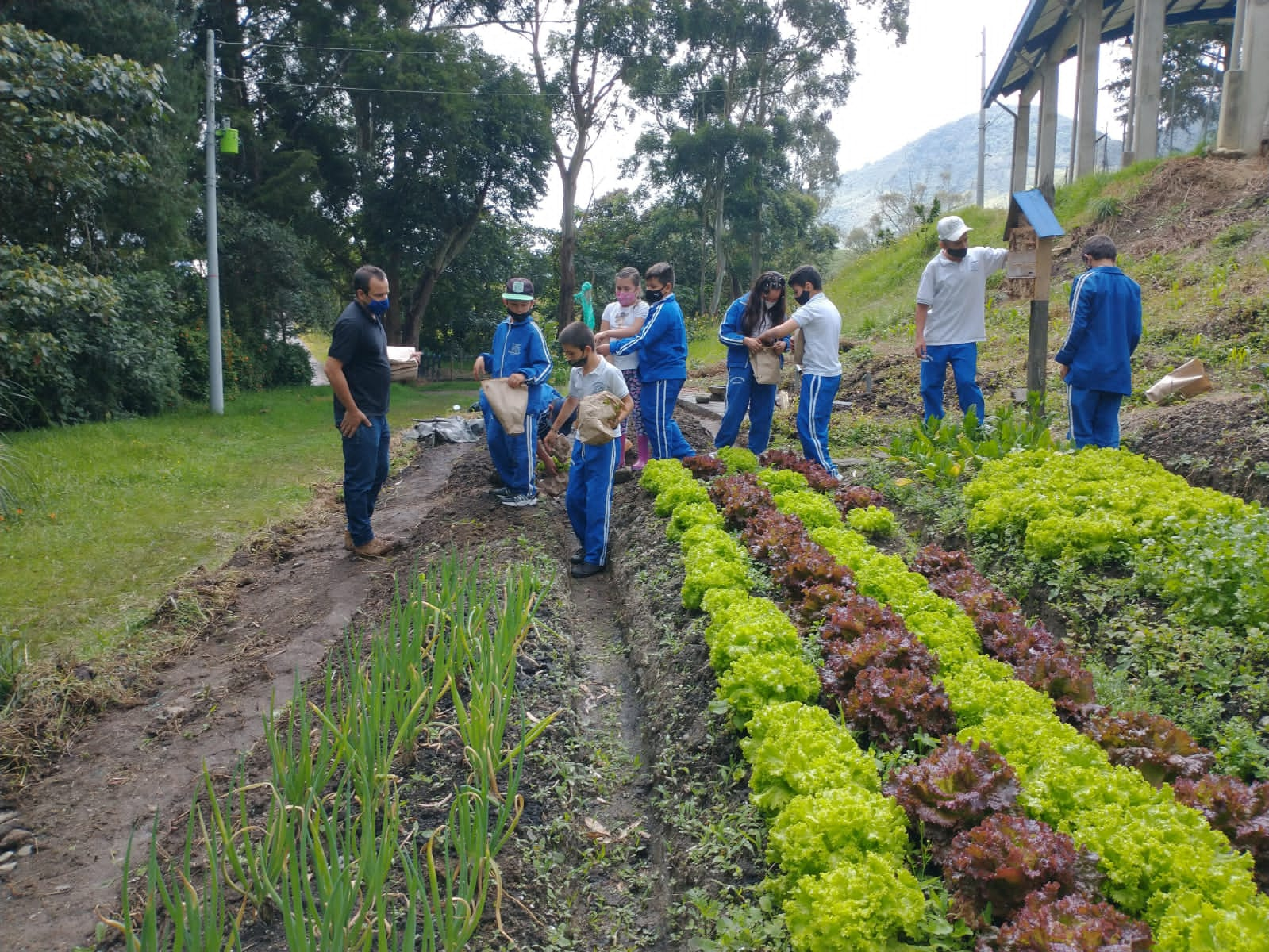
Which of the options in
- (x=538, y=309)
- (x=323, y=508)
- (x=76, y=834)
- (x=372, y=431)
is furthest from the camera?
(x=538, y=309)

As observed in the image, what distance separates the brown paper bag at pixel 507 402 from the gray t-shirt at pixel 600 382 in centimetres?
99

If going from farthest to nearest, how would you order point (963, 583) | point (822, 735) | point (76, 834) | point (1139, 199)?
point (1139, 199) → point (963, 583) → point (76, 834) → point (822, 735)

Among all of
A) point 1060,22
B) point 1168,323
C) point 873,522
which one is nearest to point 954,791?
point 873,522

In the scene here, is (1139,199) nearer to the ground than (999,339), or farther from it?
farther from it

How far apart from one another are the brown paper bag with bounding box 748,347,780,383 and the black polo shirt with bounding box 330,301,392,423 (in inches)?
116

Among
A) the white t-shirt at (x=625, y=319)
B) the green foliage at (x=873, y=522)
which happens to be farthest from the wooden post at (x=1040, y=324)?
the white t-shirt at (x=625, y=319)

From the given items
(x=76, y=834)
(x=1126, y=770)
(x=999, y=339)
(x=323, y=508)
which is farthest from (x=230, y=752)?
(x=999, y=339)

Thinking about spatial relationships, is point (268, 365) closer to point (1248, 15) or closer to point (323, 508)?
point (323, 508)

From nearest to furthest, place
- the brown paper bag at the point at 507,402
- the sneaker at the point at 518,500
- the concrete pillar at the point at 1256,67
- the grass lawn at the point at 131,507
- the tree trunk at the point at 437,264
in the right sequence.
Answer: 1. the grass lawn at the point at 131,507
2. the brown paper bag at the point at 507,402
3. the sneaker at the point at 518,500
4. the concrete pillar at the point at 1256,67
5. the tree trunk at the point at 437,264

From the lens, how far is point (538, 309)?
106 ft

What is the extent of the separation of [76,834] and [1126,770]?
12.4ft

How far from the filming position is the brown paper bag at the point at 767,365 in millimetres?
7691

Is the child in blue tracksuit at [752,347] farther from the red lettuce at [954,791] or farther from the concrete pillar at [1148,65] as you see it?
the concrete pillar at [1148,65]

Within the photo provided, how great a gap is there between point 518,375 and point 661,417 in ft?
4.59
